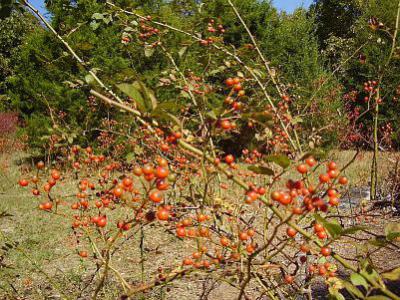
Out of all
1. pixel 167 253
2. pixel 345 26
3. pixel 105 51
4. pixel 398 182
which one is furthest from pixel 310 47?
pixel 345 26

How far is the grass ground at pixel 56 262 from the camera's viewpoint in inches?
117

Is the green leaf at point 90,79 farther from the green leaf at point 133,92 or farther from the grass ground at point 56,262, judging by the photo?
the grass ground at point 56,262

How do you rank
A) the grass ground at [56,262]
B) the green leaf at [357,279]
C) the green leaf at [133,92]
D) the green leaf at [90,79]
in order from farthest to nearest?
1. the grass ground at [56,262]
2. the green leaf at [90,79]
3. the green leaf at [357,279]
4. the green leaf at [133,92]

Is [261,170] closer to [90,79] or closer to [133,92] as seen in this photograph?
[133,92]

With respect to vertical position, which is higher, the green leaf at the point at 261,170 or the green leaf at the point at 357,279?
the green leaf at the point at 261,170

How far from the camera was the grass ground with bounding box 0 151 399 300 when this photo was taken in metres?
2.96

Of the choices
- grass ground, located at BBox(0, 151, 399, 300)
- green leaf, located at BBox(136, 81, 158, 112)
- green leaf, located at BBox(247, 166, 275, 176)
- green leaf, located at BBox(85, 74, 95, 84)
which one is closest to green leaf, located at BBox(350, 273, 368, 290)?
green leaf, located at BBox(247, 166, 275, 176)

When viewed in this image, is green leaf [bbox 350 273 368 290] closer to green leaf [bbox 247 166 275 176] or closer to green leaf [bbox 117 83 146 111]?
green leaf [bbox 247 166 275 176]

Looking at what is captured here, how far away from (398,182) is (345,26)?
23.5 m

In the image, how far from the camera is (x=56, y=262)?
12.3 ft

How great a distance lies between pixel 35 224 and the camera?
15.9ft

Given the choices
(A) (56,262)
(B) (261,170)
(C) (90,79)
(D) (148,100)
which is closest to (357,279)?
(B) (261,170)

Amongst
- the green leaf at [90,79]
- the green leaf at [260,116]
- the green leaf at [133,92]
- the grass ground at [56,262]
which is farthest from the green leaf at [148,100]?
the grass ground at [56,262]

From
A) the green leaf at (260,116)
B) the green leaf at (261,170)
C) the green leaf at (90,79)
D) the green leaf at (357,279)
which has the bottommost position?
the green leaf at (357,279)
